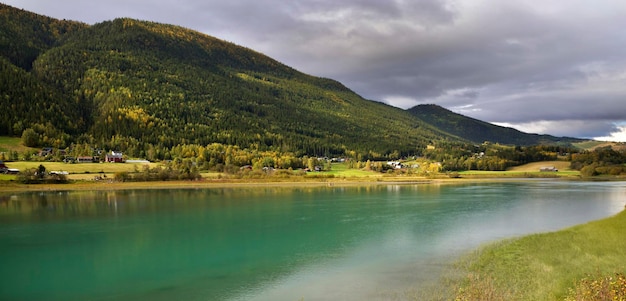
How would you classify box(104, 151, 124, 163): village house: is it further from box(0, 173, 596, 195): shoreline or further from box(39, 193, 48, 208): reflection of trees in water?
box(39, 193, 48, 208): reflection of trees in water

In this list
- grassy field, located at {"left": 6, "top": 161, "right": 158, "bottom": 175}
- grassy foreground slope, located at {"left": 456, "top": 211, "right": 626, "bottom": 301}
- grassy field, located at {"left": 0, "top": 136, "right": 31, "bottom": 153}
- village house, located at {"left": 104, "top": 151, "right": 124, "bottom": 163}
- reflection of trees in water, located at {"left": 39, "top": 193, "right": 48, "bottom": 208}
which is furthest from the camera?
village house, located at {"left": 104, "top": 151, "right": 124, "bottom": 163}

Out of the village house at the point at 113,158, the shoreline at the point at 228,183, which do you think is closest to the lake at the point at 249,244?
the shoreline at the point at 228,183

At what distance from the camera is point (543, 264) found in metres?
21.8

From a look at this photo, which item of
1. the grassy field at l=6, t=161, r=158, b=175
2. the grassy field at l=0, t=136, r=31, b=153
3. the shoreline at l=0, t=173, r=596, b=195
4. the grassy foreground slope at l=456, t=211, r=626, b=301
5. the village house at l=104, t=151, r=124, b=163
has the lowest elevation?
the grassy foreground slope at l=456, t=211, r=626, b=301

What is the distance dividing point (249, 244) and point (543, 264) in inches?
790

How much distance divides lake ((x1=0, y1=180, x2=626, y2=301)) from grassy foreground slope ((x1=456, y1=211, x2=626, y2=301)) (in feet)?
7.71

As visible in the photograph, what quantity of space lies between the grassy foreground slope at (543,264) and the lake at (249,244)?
235 cm

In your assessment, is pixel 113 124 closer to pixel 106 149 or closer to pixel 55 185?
pixel 106 149

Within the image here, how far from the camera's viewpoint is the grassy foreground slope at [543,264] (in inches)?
679

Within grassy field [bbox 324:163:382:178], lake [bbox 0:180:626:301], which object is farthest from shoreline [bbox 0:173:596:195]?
lake [bbox 0:180:626:301]

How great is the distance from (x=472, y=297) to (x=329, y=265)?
34.1ft

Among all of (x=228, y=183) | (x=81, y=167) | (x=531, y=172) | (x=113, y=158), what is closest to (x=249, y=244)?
(x=228, y=183)

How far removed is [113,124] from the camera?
472ft

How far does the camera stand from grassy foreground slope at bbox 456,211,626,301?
17.2 m
